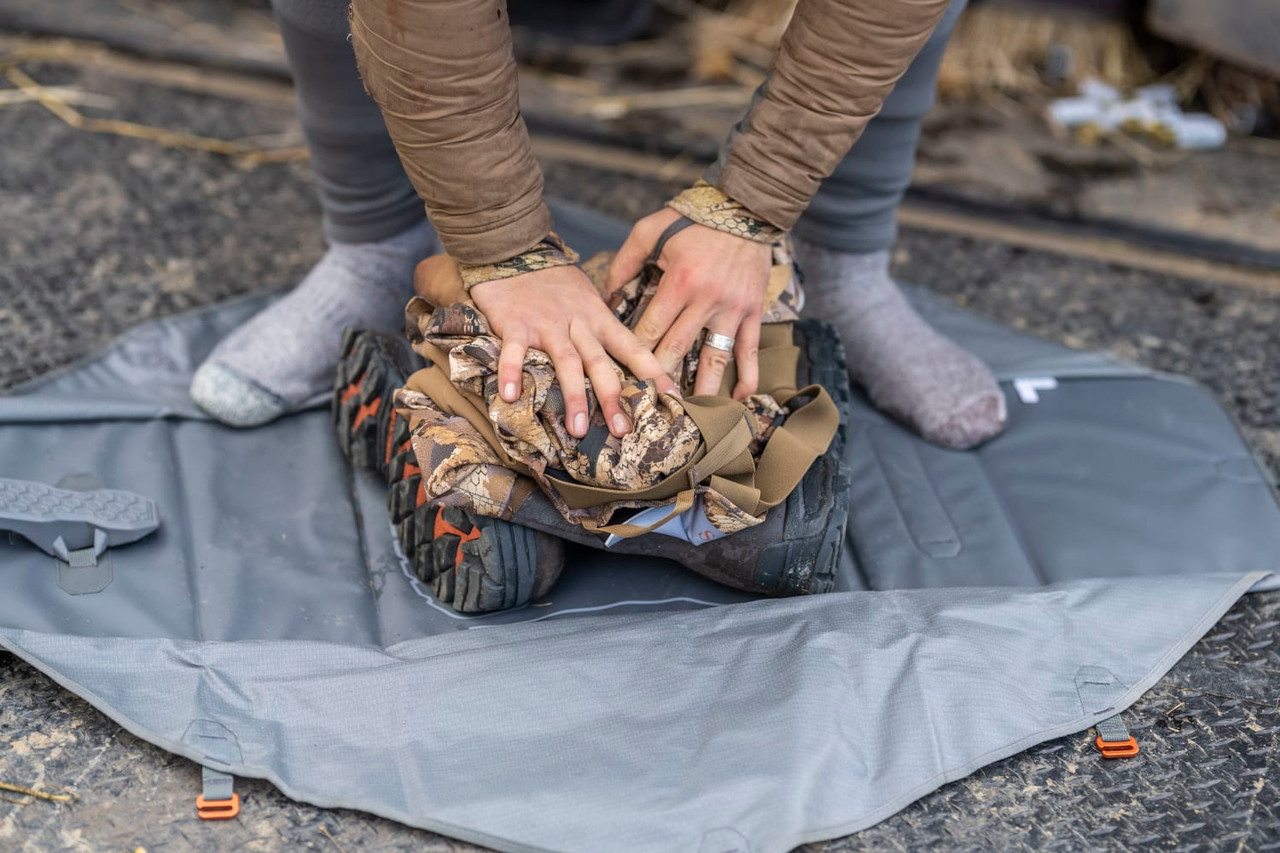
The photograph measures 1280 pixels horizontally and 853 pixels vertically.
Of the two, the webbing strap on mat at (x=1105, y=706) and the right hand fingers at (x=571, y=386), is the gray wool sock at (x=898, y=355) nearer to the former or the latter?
the webbing strap on mat at (x=1105, y=706)

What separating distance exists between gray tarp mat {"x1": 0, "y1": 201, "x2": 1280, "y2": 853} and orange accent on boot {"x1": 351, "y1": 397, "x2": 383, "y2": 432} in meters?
0.08

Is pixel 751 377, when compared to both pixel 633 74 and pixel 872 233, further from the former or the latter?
pixel 633 74

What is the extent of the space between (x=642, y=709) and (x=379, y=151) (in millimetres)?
687

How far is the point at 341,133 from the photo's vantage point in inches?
47.8

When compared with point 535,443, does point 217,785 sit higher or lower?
lower

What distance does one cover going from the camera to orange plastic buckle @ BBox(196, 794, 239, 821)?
0.89 meters

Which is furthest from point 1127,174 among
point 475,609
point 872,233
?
point 475,609

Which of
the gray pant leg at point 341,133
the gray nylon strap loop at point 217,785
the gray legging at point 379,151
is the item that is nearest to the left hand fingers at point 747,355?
the gray legging at point 379,151

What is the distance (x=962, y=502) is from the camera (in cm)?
124

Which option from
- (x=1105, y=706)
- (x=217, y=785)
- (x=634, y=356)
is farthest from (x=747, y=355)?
(x=217, y=785)

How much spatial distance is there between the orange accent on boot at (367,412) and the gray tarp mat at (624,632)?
77 mm

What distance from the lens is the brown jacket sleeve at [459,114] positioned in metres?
0.86

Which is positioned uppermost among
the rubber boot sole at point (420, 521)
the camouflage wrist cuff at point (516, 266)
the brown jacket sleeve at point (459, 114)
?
the brown jacket sleeve at point (459, 114)

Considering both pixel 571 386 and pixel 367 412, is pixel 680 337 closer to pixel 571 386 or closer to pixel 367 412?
pixel 571 386
